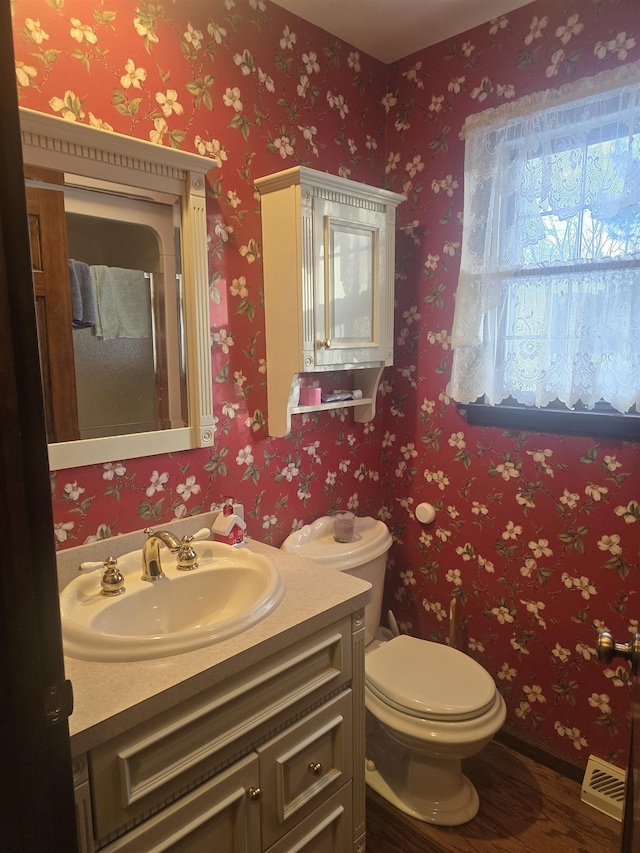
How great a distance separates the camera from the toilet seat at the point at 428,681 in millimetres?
1598

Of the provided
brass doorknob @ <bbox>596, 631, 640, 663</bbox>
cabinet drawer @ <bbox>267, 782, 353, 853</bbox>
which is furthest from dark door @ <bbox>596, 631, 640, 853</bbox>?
cabinet drawer @ <bbox>267, 782, 353, 853</bbox>

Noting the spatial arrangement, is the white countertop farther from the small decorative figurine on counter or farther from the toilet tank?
the toilet tank

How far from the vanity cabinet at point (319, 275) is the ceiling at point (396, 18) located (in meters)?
0.54

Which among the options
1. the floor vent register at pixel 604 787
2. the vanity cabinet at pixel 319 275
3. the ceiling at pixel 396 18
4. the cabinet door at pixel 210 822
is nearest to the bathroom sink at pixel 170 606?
the cabinet door at pixel 210 822

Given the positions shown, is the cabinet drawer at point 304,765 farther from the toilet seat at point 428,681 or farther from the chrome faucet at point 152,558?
the chrome faucet at point 152,558

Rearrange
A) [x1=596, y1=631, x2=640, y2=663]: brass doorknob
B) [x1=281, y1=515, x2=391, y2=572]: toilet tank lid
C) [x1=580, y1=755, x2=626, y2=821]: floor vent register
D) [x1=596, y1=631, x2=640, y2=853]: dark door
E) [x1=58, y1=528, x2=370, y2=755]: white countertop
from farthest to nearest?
[x1=281, y1=515, x2=391, y2=572]: toilet tank lid
[x1=580, y1=755, x2=626, y2=821]: floor vent register
[x1=58, y1=528, x2=370, y2=755]: white countertop
[x1=596, y1=631, x2=640, y2=663]: brass doorknob
[x1=596, y1=631, x2=640, y2=853]: dark door

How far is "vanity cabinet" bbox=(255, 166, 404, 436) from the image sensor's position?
1.66 m

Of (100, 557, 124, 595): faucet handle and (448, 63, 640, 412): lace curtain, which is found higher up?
(448, 63, 640, 412): lace curtain

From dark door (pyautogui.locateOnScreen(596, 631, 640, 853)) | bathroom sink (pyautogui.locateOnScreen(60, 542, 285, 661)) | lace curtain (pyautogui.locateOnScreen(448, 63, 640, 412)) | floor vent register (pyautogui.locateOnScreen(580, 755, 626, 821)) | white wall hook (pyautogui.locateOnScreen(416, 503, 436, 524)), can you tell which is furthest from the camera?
white wall hook (pyautogui.locateOnScreen(416, 503, 436, 524))

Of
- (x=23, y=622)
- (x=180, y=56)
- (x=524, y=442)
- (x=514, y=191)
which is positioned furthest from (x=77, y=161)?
(x=524, y=442)

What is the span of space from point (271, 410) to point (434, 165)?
3.47 feet

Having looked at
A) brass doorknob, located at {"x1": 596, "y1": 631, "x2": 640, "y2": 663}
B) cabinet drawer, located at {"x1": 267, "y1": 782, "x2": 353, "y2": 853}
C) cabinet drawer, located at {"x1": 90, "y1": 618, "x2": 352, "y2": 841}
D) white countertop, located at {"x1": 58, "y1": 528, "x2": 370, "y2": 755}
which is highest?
brass doorknob, located at {"x1": 596, "y1": 631, "x2": 640, "y2": 663}

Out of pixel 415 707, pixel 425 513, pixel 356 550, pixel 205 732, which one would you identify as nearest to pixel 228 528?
pixel 356 550

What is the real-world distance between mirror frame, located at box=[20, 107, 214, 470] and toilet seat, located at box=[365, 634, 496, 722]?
889 mm
